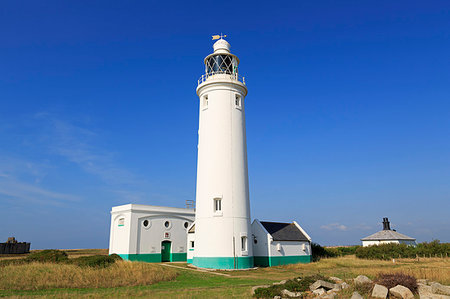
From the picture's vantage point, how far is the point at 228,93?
85.8 feet

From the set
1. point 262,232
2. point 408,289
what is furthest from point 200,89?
point 408,289

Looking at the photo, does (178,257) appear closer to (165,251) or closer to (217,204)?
(165,251)

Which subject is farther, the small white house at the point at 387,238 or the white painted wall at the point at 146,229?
the small white house at the point at 387,238

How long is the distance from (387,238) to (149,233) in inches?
1210

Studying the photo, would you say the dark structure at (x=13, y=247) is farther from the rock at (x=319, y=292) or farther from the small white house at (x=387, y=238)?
the small white house at (x=387, y=238)

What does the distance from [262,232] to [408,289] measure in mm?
17462

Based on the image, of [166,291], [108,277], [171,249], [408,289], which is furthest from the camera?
[171,249]

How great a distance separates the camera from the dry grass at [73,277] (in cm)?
1410

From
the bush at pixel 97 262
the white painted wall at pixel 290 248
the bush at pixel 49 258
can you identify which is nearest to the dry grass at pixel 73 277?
the bush at pixel 97 262

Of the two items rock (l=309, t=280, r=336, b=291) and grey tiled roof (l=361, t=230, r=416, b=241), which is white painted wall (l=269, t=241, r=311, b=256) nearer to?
rock (l=309, t=280, r=336, b=291)

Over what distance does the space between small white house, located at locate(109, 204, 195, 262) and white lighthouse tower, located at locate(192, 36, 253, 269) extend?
24.3 feet

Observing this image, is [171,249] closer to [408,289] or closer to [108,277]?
[108,277]

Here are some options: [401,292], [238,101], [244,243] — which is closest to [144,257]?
[244,243]

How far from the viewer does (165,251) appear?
31.3 m
